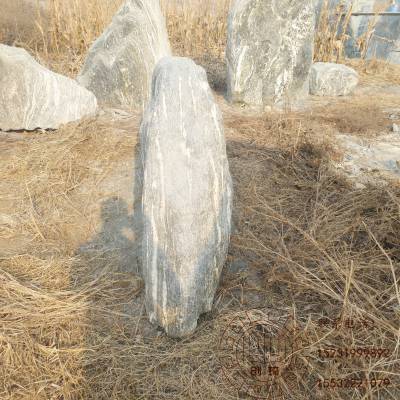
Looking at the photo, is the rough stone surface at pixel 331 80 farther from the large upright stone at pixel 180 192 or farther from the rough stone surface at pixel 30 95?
the large upright stone at pixel 180 192

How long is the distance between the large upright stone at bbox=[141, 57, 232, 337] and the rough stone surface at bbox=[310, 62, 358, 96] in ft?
14.0

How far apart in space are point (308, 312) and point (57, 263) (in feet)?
4.63

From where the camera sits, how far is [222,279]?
1848 mm

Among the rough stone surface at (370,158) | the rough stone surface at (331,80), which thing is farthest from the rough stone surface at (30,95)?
the rough stone surface at (331,80)

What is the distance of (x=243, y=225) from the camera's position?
2.29 m

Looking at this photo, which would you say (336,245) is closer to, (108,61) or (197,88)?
(197,88)

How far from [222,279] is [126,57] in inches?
123

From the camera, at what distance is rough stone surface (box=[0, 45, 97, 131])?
334 centimetres
